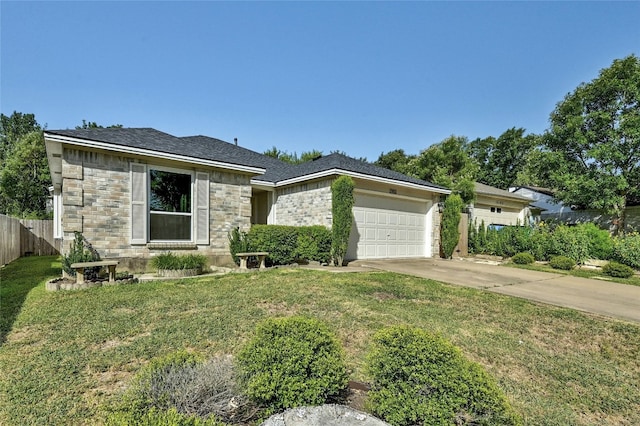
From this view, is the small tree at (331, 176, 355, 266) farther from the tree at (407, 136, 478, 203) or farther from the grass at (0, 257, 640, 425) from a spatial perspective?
the tree at (407, 136, 478, 203)

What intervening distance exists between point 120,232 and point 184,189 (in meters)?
1.98

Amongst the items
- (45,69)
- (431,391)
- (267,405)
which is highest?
(45,69)

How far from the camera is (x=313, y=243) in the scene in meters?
9.54

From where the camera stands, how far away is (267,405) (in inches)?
78.4

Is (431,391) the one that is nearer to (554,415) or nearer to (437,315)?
(554,415)

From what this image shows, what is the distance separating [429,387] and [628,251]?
12.6 meters

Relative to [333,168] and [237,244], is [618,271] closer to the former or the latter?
[333,168]

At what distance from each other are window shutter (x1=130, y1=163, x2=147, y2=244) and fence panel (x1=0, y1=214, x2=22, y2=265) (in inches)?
206

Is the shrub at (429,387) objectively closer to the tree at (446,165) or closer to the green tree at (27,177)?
the tree at (446,165)

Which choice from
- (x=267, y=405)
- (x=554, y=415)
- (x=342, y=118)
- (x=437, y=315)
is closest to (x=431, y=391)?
(x=267, y=405)

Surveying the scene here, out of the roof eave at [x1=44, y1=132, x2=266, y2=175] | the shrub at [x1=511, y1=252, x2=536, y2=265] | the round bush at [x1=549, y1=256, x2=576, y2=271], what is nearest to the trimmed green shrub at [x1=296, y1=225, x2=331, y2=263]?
the roof eave at [x1=44, y1=132, x2=266, y2=175]

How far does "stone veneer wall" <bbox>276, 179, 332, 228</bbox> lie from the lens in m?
10.3

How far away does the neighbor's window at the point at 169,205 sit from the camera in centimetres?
814

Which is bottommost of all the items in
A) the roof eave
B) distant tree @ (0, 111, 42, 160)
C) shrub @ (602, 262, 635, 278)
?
shrub @ (602, 262, 635, 278)
